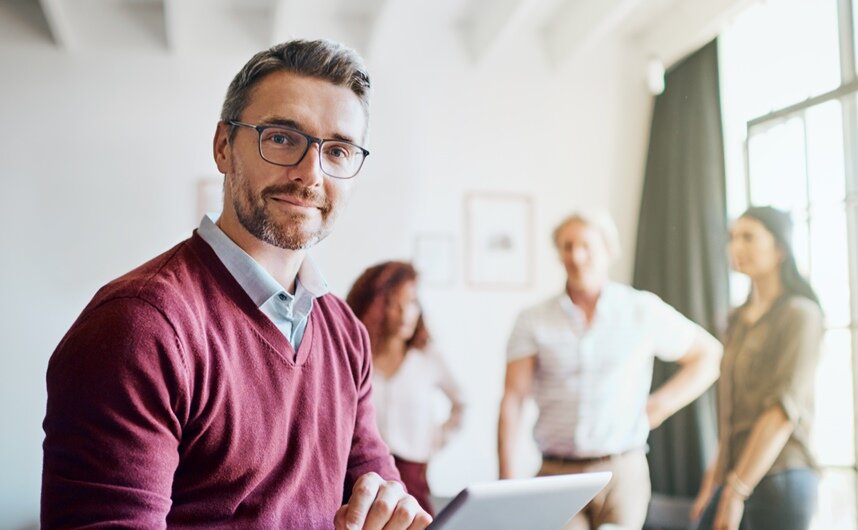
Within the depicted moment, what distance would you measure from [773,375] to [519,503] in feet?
8.72

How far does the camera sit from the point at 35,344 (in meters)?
3.64

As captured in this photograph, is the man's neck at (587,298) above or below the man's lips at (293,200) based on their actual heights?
below

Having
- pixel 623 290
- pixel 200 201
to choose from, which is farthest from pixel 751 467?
pixel 200 201

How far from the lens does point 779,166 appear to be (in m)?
3.66

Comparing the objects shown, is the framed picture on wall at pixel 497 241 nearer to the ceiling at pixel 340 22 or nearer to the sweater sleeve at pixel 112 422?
the ceiling at pixel 340 22

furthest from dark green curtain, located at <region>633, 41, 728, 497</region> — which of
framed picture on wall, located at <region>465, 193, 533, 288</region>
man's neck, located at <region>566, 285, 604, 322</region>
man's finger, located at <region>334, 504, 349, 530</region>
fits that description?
man's finger, located at <region>334, 504, 349, 530</region>

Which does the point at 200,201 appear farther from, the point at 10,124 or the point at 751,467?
the point at 751,467

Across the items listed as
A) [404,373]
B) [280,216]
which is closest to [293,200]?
[280,216]

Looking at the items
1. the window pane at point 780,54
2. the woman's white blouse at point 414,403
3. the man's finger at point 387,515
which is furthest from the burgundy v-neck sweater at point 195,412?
the window pane at point 780,54

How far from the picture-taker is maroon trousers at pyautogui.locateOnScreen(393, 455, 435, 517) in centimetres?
374

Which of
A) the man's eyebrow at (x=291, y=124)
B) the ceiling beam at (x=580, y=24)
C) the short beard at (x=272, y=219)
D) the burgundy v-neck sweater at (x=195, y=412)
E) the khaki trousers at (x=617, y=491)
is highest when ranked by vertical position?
the ceiling beam at (x=580, y=24)

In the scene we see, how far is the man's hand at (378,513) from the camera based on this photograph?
1191 mm

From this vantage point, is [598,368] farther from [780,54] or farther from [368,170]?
[780,54]

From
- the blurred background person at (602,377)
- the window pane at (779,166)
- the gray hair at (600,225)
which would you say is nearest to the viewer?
the window pane at (779,166)
